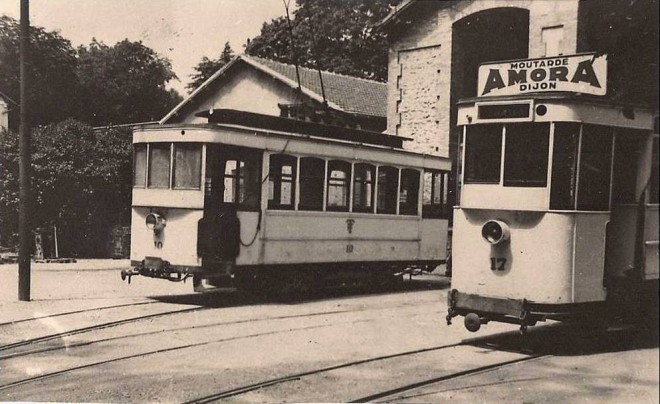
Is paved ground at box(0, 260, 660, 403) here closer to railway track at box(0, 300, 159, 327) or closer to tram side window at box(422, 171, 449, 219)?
railway track at box(0, 300, 159, 327)

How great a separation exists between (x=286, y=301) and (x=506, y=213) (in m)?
5.02

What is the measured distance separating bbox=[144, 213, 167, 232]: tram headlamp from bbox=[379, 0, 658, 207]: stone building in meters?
5.05

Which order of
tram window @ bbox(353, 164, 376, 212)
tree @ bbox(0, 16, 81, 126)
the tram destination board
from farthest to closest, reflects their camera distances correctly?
tram window @ bbox(353, 164, 376, 212), tree @ bbox(0, 16, 81, 126), the tram destination board

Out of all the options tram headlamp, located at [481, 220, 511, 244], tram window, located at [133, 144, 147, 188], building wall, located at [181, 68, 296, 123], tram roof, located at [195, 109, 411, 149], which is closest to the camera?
tram headlamp, located at [481, 220, 511, 244]

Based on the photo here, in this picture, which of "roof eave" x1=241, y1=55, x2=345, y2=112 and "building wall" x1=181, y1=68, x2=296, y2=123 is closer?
"roof eave" x1=241, y1=55, x2=345, y2=112

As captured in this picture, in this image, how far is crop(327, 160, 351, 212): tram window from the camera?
11.7 m

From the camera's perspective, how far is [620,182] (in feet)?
22.6

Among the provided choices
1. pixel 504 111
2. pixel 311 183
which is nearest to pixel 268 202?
pixel 311 183

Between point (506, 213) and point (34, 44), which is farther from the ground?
point (34, 44)

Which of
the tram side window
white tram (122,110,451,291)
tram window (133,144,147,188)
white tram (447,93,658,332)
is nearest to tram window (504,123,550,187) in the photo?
white tram (447,93,658,332)

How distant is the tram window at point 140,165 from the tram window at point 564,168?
6.24 metres

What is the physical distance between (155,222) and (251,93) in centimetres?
1187

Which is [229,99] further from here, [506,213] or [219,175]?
[506,213]

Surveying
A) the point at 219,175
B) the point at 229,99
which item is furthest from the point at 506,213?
the point at 229,99
